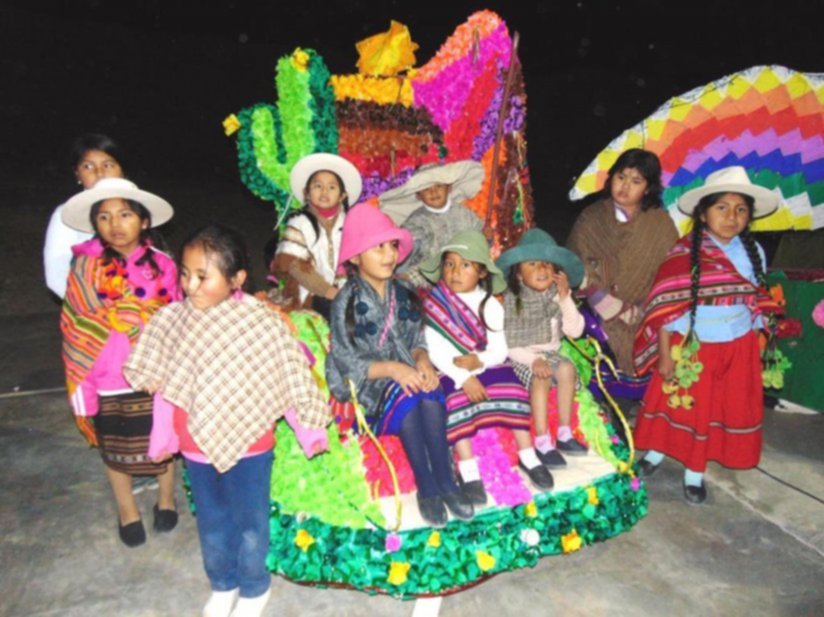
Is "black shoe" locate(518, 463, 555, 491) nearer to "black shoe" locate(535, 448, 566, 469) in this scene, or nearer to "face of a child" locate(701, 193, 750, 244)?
"black shoe" locate(535, 448, 566, 469)

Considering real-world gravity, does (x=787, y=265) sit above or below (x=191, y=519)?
above

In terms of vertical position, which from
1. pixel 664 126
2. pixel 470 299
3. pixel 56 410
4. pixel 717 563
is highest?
pixel 664 126

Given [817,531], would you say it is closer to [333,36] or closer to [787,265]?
[787,265]

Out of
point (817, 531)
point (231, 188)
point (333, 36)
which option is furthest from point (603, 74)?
point (817, 531)

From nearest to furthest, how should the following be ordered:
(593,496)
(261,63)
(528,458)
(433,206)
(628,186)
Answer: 1. (593,496)
2. (528,458)
3. (628,186)
4. (433,206)
5. (261,63)

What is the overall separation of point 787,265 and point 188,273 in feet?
18.1

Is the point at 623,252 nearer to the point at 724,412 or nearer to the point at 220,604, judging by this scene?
the point at 724,412

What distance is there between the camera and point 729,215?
3799 millimetres

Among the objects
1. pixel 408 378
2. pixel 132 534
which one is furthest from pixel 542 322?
pixel 132 534

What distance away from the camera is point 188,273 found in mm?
2742

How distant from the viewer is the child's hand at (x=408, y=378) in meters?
3.15

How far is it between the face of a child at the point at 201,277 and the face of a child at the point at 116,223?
27.3 inches

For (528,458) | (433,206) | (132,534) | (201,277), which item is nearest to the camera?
(201,277)

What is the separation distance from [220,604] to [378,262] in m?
1.69
